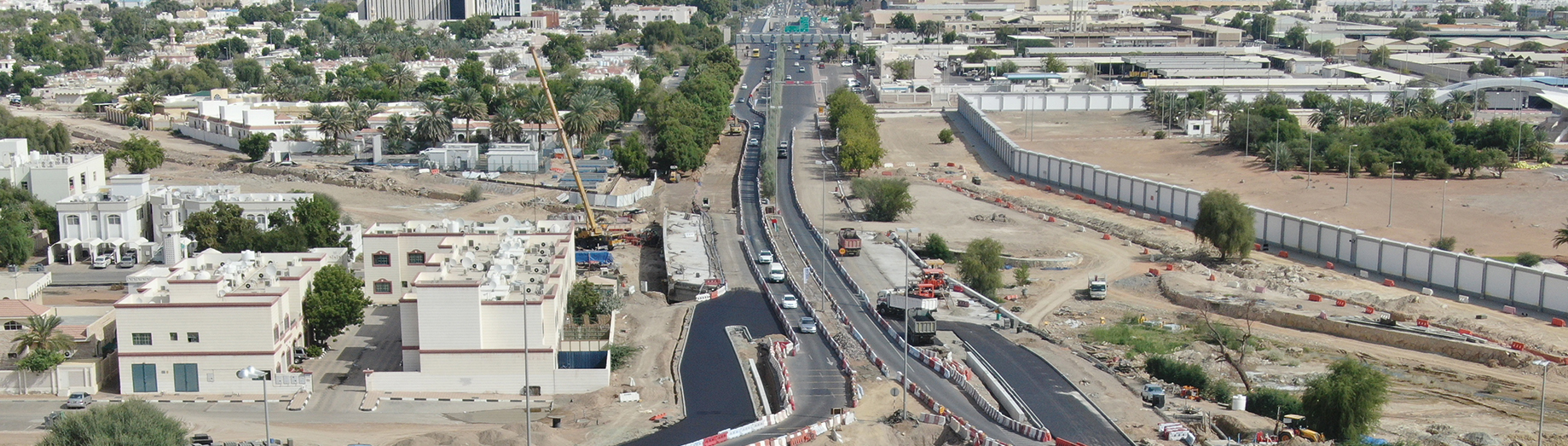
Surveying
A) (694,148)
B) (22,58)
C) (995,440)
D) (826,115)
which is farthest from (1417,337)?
(22,58)

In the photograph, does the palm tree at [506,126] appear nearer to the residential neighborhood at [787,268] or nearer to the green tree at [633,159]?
the residential neighborhood at [787,268]

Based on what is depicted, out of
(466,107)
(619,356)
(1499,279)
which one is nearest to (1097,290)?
(1499,279)

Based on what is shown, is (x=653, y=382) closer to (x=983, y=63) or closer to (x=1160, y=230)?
(x=1160, y=230)

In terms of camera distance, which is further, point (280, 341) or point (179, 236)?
point (179, 236)

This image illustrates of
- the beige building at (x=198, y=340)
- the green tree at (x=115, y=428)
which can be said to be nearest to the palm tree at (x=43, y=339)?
the beige building at (x=198, y=340)

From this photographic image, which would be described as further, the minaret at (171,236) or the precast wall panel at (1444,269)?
the minaret at (171,236)

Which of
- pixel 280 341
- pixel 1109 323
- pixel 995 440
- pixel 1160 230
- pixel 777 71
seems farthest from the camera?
pixel 777 71

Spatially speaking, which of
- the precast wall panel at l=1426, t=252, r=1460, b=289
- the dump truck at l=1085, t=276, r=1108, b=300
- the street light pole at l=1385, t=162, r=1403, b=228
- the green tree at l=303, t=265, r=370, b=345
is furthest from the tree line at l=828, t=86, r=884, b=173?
the green tree at l=303, t=265, r=370, b=345
